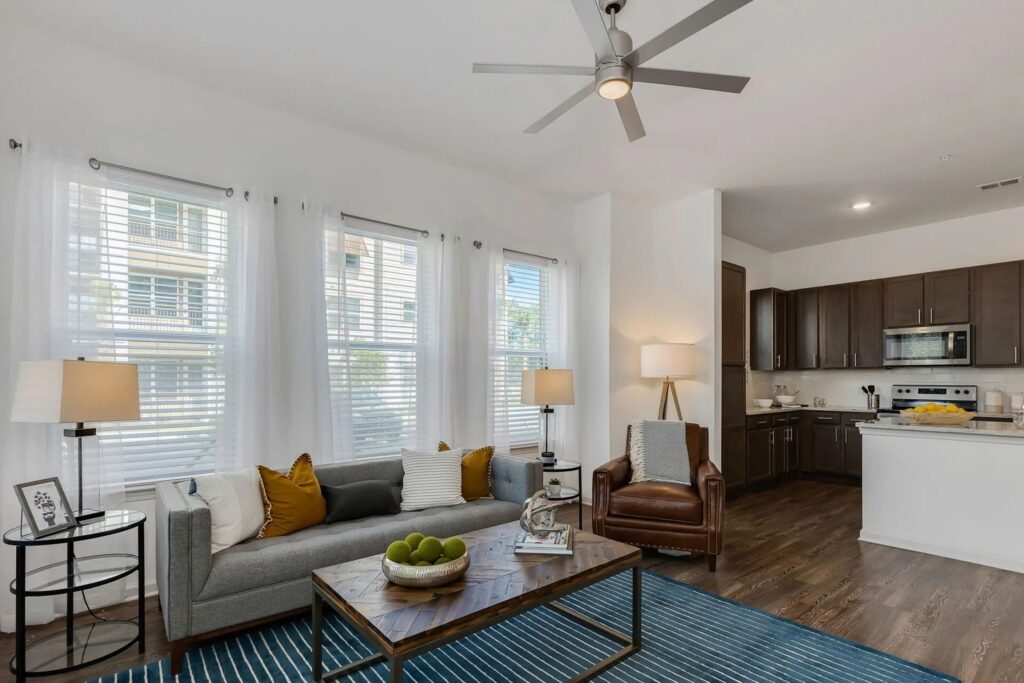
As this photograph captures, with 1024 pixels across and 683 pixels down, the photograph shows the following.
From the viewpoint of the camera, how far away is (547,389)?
13.5ft

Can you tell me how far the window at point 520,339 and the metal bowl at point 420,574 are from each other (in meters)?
2.62

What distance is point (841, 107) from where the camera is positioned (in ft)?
11.1

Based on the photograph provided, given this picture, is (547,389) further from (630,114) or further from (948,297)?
(948,297)

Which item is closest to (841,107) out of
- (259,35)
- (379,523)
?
(259,35)

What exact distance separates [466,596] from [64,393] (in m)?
1.87

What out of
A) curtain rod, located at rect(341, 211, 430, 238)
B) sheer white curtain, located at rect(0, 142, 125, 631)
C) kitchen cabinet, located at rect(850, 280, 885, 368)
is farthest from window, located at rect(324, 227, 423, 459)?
kitchen cabinet, located at rect(850, 280, 885, 368)

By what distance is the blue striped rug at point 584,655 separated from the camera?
2.20 meters

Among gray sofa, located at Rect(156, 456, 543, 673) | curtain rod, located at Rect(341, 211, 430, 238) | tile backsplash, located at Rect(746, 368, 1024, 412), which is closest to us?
gray sofa, located at Rect(156, 456, 543, 673)

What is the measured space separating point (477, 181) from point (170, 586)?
3.58 metres

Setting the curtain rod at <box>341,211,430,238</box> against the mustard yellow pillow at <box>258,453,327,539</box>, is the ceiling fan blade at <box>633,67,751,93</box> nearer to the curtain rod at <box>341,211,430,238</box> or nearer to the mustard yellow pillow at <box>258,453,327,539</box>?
the curtain rod at <box>341,211,430,238</box>

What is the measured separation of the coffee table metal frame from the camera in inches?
64.1

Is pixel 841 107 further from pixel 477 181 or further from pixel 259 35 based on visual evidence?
pixel 259 35

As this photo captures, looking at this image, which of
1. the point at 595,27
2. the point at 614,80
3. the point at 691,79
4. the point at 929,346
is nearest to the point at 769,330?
the point at 929,346

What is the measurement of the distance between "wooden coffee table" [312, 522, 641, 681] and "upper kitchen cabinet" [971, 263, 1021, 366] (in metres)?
5.07
